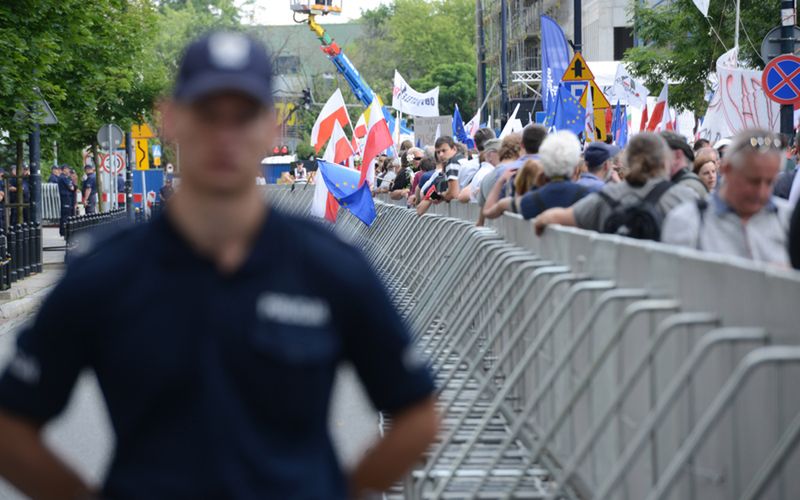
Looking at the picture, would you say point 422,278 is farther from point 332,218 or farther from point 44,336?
point 44,336

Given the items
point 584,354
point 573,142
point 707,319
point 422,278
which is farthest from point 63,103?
point 707,319

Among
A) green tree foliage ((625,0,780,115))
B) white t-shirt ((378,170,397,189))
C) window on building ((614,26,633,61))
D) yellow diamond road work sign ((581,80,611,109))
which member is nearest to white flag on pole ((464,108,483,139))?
green tree foliage ((625,0,780,115))

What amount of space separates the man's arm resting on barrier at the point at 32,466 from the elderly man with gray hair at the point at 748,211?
4.77m

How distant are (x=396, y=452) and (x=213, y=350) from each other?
0.44 meters

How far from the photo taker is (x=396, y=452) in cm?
331

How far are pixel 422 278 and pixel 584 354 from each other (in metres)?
7.87

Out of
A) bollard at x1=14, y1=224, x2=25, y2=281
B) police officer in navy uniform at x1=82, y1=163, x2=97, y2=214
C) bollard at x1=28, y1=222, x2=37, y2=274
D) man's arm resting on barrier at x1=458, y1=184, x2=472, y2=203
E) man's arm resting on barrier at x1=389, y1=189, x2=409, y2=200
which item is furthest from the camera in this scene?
police officer in navy uniform at x1=82, y1=163, x2=97, y2=214

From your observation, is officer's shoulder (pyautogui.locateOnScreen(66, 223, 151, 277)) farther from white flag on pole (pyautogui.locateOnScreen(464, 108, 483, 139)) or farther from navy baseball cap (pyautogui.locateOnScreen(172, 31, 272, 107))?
white flag on pole (pyautogui.locateOnScreen(464, 108, 483, 139))

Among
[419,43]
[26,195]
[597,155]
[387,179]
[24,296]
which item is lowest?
[24,296]

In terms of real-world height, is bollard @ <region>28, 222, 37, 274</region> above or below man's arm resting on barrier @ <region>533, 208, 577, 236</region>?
below

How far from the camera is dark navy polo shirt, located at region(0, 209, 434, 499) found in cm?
311

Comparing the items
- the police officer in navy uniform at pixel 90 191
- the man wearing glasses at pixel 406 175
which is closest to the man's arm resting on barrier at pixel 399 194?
the man wearing glasses at pixel 406 175

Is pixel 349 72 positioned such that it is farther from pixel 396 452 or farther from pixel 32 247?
pixel 396 452

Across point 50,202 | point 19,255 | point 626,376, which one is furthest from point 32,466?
point 50,202
